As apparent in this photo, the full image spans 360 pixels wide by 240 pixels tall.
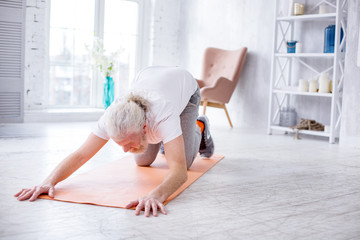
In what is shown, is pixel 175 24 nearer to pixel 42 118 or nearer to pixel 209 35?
pixel 209 35

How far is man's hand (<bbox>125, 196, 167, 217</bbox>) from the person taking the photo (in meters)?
1.80

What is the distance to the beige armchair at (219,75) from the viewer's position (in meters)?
5.13

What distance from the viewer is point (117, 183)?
2342mm

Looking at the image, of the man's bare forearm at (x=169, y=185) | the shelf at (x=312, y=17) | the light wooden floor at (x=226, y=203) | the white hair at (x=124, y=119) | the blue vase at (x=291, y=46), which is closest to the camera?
the light wooden floor at (x=226, y=203)

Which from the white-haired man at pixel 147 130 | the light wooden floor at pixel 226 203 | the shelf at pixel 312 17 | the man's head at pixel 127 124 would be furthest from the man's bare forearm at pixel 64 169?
the shelf at pixel 312 17

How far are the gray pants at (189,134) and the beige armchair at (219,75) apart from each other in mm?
2309

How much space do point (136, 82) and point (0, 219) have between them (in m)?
0.99

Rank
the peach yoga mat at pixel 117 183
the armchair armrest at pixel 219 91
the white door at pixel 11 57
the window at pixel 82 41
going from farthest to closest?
the window at pixel 82 41, the armchair armrest at pixel 219 91, the white door at pixel 11 57, the peach yoga mat at pixel 117 183

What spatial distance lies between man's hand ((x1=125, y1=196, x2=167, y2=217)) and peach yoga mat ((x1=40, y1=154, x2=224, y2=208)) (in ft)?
0.24

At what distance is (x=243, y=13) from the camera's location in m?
5.66

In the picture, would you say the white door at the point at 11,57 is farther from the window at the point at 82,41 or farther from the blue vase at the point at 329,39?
the blue vase at the point at 329,39

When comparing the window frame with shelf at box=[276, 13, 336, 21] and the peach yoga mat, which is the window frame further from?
the peach yoga mat

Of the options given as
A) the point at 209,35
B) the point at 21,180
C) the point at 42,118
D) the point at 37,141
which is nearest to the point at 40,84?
the point at 42,118

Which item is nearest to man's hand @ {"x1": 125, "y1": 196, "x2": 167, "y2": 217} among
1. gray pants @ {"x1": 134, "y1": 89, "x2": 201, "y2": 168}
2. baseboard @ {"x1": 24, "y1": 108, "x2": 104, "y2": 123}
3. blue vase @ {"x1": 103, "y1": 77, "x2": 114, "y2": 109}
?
gray pants @ {"x1": 134, "y1": 89, "x2": 201, "y2": 168}
